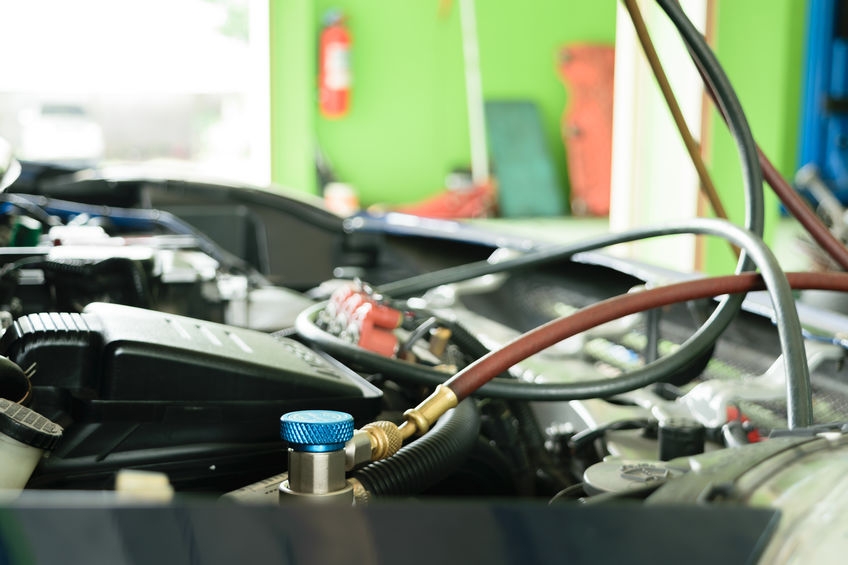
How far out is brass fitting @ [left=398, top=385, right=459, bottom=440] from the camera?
62 cm

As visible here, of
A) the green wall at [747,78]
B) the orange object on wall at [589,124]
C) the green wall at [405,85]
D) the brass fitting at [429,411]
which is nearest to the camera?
the brass fitting at [429,411]

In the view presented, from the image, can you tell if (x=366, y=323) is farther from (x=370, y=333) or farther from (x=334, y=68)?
(x=334, y=68)

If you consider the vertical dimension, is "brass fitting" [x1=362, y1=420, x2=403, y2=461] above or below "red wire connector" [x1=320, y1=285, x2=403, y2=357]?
below

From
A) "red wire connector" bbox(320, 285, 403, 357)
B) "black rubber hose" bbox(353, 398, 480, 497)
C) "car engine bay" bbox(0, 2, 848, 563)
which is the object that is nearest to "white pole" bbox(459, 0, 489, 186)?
"car engine bay" bbox(0, 2, 848, 563)

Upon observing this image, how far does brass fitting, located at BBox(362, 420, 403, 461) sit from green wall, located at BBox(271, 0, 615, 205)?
233 inches

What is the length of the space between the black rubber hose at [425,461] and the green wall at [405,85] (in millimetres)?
5833

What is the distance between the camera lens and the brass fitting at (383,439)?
576mm

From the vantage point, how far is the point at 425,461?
0.64 meters

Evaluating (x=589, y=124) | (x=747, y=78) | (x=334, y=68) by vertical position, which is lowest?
(x=589, y=124)

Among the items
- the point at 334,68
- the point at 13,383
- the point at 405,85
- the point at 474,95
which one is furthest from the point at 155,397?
the point at 474,95

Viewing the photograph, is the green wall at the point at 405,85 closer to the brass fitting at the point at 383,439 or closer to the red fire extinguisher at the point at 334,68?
the red fire extinguisher at the point at 334,68

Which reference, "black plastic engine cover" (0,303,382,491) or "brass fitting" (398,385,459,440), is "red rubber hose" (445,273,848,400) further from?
"black plastic engine cover" (0,303,382,491)

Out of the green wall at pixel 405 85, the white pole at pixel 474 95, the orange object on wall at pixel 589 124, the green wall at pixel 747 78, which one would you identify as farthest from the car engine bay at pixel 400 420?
the orange object on wall at pixel 589 124

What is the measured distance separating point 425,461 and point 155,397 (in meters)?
0.19
